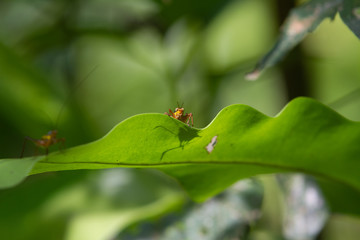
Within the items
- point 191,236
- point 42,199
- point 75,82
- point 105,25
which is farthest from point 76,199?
point 105,25

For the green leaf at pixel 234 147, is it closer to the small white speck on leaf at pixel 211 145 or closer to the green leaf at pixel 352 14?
the small white speck on leaf at pixel 211 145

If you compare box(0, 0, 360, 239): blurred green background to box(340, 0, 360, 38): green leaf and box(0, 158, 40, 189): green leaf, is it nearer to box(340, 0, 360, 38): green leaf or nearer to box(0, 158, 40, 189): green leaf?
box(340, 0, 360, 38): green leaf

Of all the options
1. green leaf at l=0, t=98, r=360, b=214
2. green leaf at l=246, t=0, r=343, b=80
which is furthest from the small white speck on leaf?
green leaf at l=246, t=0, r=343, b=80

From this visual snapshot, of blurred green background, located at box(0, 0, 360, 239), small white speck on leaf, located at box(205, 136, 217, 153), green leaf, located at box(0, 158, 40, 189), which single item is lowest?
blurred green background, located at box(0, 0, 360, 239)

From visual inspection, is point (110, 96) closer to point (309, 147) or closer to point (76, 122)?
point (76, 122)

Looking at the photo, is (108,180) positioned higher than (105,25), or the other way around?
(105,25)
